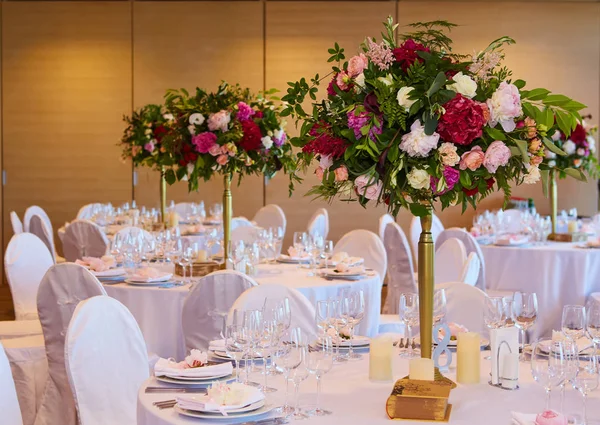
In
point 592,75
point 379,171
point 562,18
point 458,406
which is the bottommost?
point 458,406

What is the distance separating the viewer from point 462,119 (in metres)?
2.70

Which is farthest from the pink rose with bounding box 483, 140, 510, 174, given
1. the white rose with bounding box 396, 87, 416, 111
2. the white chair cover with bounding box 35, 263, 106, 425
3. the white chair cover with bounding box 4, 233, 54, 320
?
the white chair cover with bounding box 4, 233, 54, 320

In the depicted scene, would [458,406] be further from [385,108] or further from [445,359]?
[385,108]

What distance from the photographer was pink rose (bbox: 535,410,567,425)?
7.77ft

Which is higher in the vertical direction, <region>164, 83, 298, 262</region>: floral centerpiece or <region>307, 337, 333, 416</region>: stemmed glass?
<region>164, 83, 298, 262</region>: floral centerpiece

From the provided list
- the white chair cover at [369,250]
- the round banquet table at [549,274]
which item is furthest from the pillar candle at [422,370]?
the round banquet table at [549,274]

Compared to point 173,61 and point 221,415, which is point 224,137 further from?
point 173,61

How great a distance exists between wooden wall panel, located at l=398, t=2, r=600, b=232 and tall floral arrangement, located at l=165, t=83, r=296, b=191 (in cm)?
591

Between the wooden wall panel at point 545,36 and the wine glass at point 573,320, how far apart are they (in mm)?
7981

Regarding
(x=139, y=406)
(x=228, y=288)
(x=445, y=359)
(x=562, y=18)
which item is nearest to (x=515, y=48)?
(x=562, y=18)

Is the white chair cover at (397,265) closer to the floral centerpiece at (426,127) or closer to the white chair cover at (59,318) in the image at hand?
the white chair cover at (59,318)

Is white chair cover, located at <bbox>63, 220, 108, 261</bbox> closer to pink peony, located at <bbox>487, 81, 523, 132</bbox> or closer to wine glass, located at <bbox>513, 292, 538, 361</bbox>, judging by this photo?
wine glass, located at <bbox>513, 292, 538, 361</bbox>

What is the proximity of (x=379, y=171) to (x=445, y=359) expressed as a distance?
86 centimetres

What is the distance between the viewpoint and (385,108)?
275 cm
